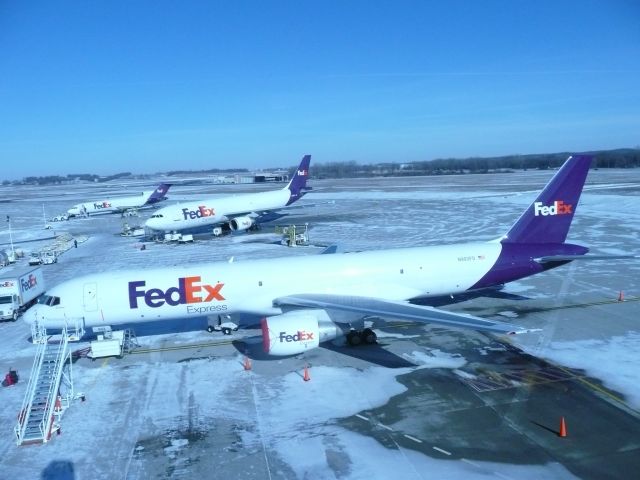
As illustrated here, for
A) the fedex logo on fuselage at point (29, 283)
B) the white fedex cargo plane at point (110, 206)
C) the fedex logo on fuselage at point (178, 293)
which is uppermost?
the white fedex cargo plane at point (110, 206)

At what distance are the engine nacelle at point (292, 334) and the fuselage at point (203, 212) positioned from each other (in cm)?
3580

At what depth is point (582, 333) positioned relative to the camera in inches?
810

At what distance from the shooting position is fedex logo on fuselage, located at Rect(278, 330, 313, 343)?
17875 mm

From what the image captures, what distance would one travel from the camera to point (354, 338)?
66.7ft

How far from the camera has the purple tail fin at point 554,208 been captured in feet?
78.7

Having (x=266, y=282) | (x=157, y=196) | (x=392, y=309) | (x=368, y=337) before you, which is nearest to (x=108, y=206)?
(x=157, y=196)

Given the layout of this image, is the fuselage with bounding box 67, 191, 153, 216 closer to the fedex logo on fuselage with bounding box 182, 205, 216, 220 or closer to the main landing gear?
the fedex logo on fuselage with bounding box 182, 205, 216, 220

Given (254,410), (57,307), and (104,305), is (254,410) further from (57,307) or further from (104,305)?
(57,307)

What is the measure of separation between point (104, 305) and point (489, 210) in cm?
5470

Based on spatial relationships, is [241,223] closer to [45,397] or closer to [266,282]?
[266,282]

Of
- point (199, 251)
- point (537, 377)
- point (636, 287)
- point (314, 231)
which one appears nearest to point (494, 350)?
point (537, 377)

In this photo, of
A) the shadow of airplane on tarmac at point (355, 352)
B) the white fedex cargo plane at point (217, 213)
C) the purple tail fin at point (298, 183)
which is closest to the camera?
the shadow of airplane on tarmac at point (355, 352)

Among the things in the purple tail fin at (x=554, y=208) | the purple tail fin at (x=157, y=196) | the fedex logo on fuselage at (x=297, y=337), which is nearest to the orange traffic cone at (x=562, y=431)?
the fedex logo on fuselage at (x=297, y=337)

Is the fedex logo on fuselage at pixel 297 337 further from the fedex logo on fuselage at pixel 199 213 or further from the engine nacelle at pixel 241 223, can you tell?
the fedex logo on fuselage at pixel 199 213
